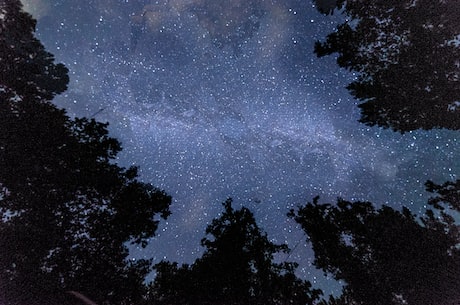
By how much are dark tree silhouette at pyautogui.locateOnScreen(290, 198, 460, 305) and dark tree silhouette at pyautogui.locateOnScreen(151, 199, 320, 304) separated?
0.74 meters

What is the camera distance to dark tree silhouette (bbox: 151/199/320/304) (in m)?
4.14

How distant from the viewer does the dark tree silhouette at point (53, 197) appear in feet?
12.7

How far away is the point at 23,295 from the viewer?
3729 millimetres

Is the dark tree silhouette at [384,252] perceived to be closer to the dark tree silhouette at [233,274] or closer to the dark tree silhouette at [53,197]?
the dark tree silhouette at [233,274]

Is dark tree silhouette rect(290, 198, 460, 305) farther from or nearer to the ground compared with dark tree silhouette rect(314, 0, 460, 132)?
nearer to the ground

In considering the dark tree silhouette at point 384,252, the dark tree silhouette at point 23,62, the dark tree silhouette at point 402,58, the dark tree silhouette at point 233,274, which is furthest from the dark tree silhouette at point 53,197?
the dark tree silhouette at point 402,58

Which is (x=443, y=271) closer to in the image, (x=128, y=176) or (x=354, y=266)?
(x=354, y=266)

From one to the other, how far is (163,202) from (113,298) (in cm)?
183

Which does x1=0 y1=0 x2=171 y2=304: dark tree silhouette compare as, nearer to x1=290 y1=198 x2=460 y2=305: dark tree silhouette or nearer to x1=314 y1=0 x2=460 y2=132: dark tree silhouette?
x1=290 y1=198 x2=460 y2=305: dark tree silhouette

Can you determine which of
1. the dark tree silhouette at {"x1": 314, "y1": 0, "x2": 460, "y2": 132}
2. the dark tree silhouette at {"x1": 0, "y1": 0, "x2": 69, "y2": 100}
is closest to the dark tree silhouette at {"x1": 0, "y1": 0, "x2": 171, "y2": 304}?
the dark tree silhouette at {"x1": 0, "y1": 0, "x2": 69, "y2": 100}

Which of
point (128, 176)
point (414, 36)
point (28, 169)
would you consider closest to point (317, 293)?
point (128, 176)

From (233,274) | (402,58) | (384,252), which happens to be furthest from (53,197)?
(402,58)

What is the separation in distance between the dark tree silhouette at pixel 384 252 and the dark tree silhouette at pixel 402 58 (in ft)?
6.08

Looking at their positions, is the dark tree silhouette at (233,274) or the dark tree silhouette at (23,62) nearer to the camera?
the dark tree silhouette at (23,62)
